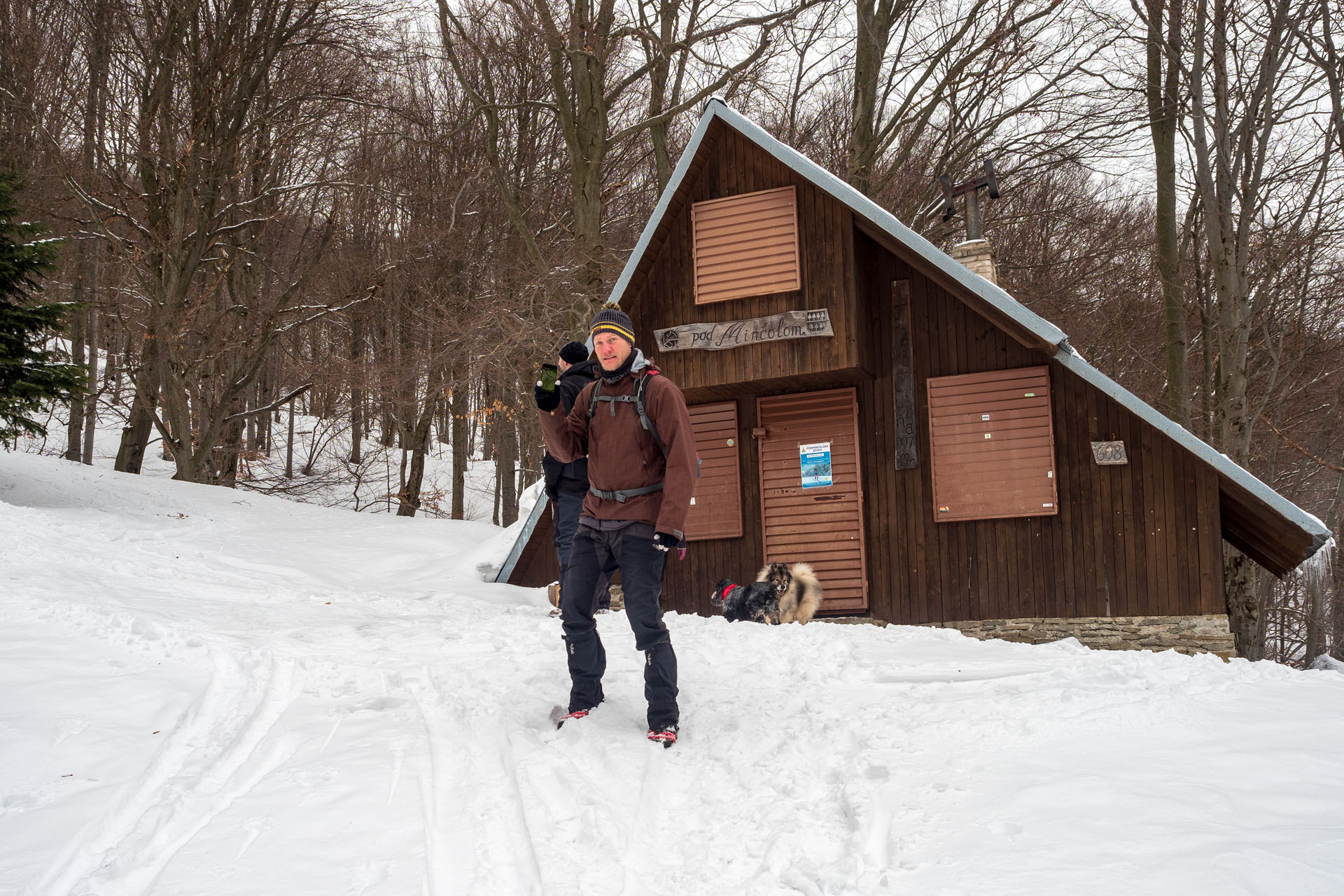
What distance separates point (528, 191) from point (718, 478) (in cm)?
1053

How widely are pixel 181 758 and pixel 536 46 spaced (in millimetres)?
16319

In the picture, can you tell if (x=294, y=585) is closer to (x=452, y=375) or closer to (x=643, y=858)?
(x=643, y=858)

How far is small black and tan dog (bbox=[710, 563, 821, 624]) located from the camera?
827 cm

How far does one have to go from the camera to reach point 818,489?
1012 cm

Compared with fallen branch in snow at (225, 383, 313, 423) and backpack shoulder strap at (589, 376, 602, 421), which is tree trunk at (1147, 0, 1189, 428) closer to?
backpack shoulder strap at (589, 376, 602, 421)

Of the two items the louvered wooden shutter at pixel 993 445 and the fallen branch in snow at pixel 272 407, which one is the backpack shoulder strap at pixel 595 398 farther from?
the fallen branch in snow at pixel 272 407

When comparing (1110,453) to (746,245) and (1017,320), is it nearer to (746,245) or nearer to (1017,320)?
(1017,320)

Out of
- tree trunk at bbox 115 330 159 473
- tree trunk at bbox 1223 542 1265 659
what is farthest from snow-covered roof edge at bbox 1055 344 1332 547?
tree trunk at bbox 115 330 159 473

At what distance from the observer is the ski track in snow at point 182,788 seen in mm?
2633

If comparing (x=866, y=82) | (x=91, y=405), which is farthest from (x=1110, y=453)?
(x=91, y=405)

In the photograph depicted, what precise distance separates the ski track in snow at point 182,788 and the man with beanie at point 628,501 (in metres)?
1.41

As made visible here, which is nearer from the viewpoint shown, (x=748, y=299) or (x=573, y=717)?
(x=573, y=717)

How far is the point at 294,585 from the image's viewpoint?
927 centimetres

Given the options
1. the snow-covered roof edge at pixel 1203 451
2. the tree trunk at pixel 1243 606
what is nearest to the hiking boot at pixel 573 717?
the snow-covered roof edge at pixel 1203 451
